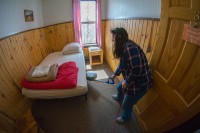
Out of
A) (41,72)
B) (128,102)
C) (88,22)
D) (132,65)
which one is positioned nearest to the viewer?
(132,65)

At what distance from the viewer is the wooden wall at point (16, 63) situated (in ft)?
5.98

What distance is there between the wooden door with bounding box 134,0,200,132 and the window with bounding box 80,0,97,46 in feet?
10.3

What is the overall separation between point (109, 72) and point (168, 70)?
7.46 ft

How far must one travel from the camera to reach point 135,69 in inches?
56.1

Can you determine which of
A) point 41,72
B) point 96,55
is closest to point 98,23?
point 96,55

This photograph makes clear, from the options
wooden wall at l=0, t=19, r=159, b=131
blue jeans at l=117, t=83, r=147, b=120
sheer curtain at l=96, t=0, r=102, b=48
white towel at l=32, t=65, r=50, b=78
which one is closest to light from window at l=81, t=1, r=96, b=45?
sheer curtain at l=96, t=0, r=102, b=48

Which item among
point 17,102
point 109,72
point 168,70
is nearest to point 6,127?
point 17,102

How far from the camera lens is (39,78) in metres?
2.08

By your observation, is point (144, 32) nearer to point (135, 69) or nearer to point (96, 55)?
point (135, 69)

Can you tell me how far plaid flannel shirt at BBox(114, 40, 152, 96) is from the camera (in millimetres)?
1399

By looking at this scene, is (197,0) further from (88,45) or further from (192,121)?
(88,45)

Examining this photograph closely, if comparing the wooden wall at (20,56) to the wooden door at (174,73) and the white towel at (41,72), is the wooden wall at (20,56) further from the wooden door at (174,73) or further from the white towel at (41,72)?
the wooden door at (174,73)

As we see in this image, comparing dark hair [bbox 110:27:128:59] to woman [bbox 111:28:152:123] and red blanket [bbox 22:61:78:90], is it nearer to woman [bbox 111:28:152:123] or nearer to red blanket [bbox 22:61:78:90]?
woman [bbox 111:28:152:123]

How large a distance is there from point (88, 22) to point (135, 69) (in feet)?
10.7
